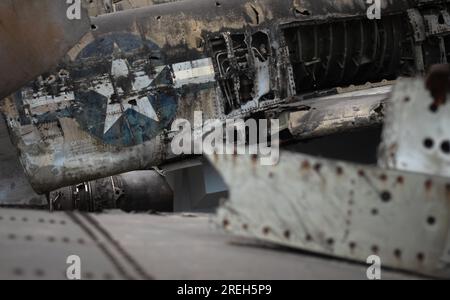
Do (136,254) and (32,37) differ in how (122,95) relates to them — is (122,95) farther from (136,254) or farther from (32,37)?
(136,254)

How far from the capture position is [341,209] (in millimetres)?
2471

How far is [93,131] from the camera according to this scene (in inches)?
247

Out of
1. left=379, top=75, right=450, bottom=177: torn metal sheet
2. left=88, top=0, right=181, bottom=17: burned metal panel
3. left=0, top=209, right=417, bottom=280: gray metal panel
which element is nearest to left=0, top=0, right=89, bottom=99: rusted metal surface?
left=0, top=209, right=417, bottom=280: gray metal panel

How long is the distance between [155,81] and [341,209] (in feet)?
14.0

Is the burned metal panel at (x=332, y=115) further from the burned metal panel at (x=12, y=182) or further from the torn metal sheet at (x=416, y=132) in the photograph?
the torn metal sheet at (x=416, y=132)

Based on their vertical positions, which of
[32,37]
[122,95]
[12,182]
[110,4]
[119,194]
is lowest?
[119,194]

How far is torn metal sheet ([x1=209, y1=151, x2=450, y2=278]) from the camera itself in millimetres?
2402

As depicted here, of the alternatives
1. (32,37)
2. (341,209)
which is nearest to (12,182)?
(32,37)

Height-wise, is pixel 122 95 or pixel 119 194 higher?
pixel 122 95

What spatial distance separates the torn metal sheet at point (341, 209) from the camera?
2.40 meters

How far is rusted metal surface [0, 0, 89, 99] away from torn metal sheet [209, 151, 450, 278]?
369cm

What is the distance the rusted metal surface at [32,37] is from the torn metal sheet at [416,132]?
3.96 metres

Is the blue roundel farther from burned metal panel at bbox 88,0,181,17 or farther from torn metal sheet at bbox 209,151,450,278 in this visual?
burned metal panel at bbox 88,0,181,17

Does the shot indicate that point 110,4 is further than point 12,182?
Yes
